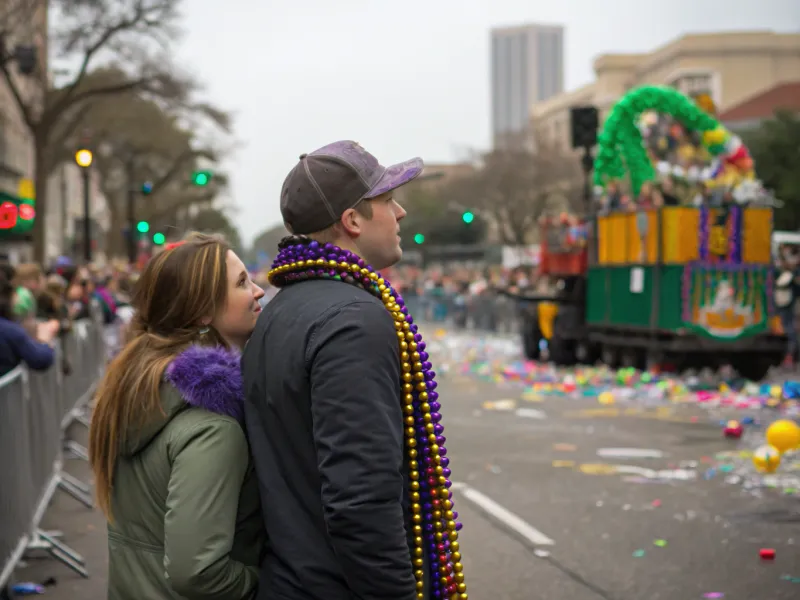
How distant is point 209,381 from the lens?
3.08 m

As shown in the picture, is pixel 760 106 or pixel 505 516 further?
pixel 760 106

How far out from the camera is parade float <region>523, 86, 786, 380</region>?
58.3 ft

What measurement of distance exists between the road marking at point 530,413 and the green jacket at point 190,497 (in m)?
11.4

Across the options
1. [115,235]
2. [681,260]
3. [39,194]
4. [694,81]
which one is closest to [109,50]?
[39,194]

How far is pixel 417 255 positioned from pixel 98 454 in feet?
269

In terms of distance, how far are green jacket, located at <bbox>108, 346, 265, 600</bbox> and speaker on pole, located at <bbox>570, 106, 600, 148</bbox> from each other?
18319mm

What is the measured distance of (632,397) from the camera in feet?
53.7

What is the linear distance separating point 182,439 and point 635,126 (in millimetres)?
17530

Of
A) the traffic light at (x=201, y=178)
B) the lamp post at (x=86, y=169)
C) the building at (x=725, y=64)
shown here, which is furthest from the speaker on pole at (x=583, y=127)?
the building at (x=725, y=64)

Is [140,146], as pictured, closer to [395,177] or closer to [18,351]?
[18,351]

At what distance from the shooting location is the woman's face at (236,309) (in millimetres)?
3342

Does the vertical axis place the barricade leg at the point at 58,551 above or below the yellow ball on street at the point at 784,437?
below

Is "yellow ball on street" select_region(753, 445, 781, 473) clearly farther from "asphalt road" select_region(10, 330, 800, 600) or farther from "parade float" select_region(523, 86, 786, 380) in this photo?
"parade float" select_region(523, 86, 786, 380)

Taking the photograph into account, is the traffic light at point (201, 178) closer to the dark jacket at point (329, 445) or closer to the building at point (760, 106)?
the dark jacket at point (329, 445)
